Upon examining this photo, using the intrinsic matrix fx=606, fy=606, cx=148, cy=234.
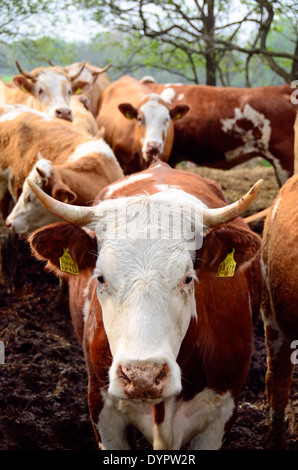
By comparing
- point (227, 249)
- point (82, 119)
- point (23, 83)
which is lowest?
point (82, 119)

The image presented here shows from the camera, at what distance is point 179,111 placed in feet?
29.0

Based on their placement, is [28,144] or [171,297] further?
[28,144]

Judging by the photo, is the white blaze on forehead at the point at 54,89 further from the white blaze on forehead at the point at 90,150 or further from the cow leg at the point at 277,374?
the cow leg at the point at 277,374

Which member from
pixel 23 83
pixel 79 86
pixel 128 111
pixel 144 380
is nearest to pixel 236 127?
pixel 128 111

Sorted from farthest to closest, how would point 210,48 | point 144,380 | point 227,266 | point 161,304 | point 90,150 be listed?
point 210,48, point 90,150, point 227,266, point 161,304, point 144,380

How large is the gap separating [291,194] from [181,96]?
20.5 ft

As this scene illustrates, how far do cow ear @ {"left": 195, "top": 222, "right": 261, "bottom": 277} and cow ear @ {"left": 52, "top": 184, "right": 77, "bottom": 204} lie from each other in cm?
234

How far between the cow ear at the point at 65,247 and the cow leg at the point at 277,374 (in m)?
1.73

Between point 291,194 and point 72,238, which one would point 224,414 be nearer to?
point 72,238

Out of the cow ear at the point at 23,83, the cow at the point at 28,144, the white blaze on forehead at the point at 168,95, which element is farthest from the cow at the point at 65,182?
the white blaze on forehead at the point at 168,95

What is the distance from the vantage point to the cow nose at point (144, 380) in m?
2.26

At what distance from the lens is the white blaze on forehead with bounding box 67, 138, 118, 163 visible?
6.10 m

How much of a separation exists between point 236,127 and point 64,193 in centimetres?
487

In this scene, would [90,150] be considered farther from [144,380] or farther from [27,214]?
[144,380]
